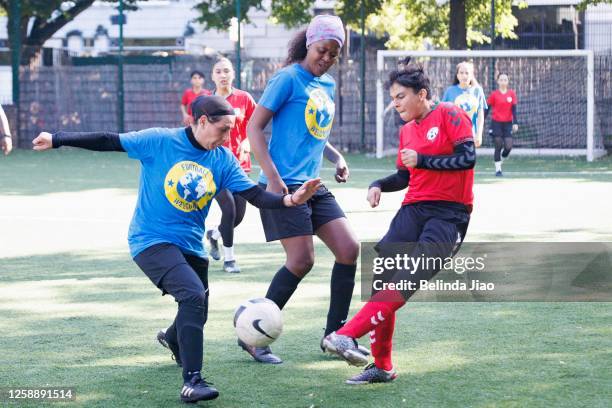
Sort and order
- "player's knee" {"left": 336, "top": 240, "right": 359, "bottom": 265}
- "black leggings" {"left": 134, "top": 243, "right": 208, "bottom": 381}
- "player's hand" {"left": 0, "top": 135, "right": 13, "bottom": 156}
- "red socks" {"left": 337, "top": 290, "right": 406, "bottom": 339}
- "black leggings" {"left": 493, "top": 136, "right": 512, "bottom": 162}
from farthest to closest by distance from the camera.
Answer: "black leggings" {"left": 493, "top": 136, "right": 512, "bottom": 162} < "player's hand" {"left": 0, "top": 135, "right": 13, "bottom": 156} < "player's knee" {"left": 336, "top": 240, "right": 359, "bottom": 265} < "red socks" {"left": 337, "top": 290, "right": 406, "bottom": 339} < "black leggings" {"left": 134, "top": 243, "right": 208, "bottom": 381}

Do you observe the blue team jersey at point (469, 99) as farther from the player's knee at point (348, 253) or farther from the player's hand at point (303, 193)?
the player's hand at point (303, 193)

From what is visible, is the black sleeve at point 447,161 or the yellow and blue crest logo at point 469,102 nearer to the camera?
the black sleeve at point 447,161

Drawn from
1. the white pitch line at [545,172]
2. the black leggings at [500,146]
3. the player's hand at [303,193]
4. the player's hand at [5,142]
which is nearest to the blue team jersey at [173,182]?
the player's hand at [303,193]

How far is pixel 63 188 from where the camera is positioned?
18.5 metres

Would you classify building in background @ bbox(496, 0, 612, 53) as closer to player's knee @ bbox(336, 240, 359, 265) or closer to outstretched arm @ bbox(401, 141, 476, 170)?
player's knee @ bbox(336, 240, 359, 265)

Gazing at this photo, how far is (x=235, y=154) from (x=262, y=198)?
4943 mm

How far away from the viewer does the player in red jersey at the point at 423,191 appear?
605 centimetres

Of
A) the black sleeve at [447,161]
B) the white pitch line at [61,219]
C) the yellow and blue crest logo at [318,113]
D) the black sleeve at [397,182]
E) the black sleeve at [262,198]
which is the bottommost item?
the white pitch line at [61,219]

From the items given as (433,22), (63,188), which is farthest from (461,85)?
(433,22)

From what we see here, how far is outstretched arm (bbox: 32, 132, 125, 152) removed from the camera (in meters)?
5.93

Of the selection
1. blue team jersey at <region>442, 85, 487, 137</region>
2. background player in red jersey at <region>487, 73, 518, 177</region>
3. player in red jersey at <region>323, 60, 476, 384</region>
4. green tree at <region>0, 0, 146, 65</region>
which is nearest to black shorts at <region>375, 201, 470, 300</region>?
player in red jersey at <region>323, 60, 476, 384</region>

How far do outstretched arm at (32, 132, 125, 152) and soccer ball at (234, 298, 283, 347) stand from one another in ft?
3.64

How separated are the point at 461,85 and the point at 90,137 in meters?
11.8

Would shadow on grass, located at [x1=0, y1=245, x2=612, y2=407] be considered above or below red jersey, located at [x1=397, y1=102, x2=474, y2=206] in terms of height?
below
